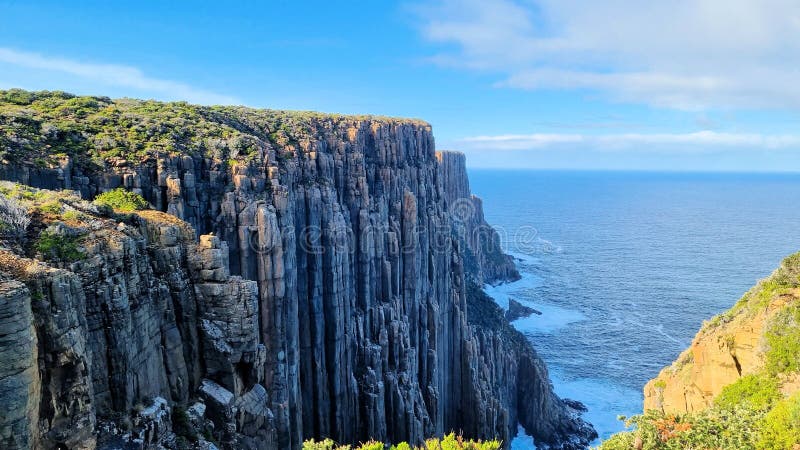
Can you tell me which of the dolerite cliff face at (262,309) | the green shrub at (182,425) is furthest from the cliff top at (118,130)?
the green shrub at (182,425)

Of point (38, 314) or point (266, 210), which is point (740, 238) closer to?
point (266, 210)

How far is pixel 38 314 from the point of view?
476 inches

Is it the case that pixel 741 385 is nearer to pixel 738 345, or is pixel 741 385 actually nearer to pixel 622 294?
pixel 738 345

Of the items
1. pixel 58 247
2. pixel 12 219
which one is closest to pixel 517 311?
pixel 58 247

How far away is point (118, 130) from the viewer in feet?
112

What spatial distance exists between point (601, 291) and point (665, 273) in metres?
23.9

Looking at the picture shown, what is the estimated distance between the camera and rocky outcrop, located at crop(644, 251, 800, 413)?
19.3m

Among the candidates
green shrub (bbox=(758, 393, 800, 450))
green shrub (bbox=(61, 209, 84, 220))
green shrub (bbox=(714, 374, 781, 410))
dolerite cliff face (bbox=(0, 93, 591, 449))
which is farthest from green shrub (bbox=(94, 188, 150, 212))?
green shrub (bbox=(758, 393, 800, 450))

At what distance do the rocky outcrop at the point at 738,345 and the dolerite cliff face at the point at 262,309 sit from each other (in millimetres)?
16939

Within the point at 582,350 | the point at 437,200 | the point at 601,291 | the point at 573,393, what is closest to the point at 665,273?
the point at 601,291

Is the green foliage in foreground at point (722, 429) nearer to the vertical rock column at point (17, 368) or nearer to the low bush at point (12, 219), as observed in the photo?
the vertical rock column at point (17, 368)

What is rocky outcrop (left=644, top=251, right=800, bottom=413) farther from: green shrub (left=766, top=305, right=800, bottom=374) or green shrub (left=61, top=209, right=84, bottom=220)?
green shrub (left=61, top=209, right=84, bottom=220)

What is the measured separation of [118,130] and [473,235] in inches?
3947

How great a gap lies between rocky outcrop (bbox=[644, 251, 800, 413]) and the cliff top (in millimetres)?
28612
